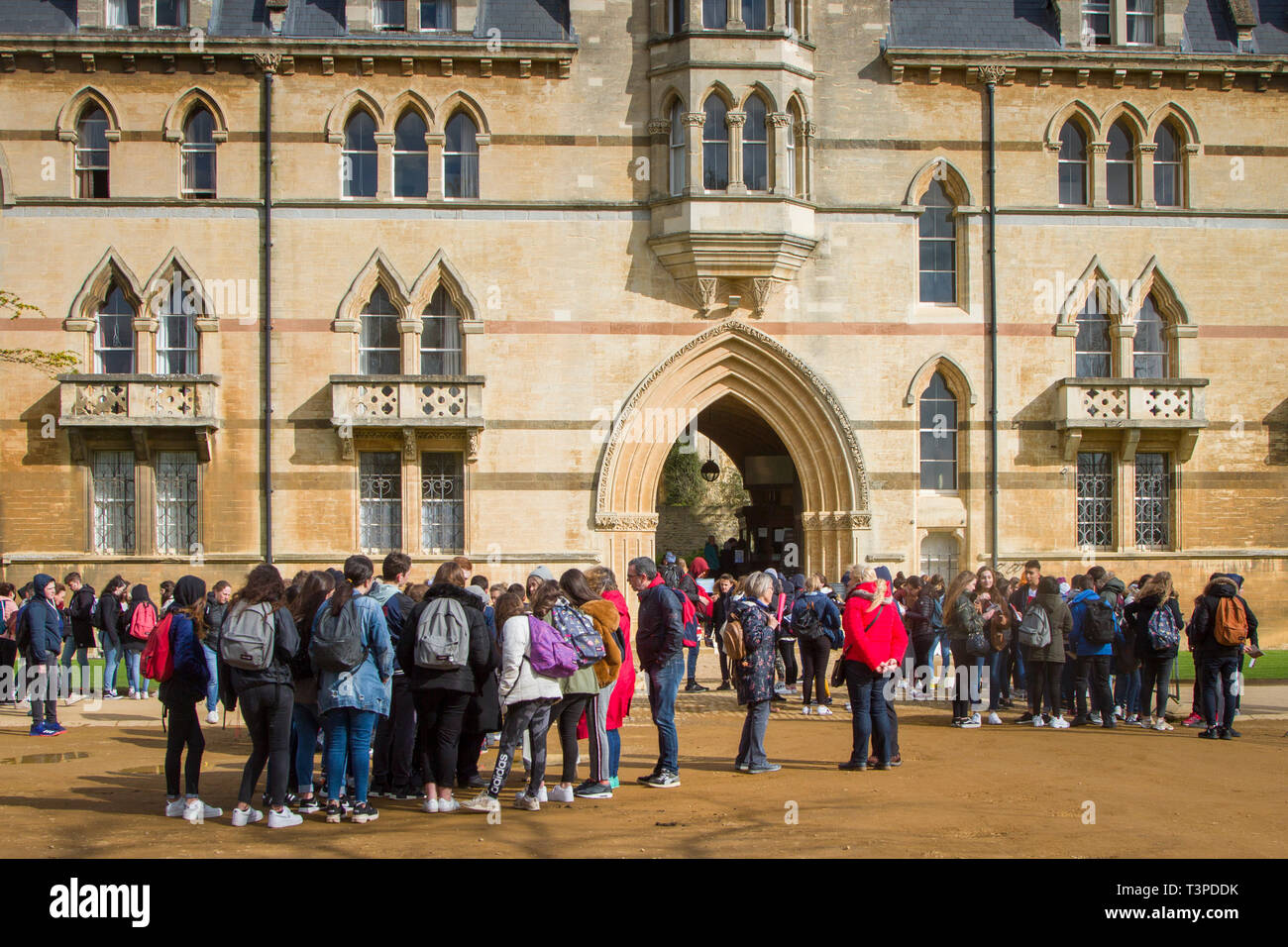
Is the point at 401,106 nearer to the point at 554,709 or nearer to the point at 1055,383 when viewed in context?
the point at 1055,383

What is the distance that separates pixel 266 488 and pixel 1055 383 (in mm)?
13531

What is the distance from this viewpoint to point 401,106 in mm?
21578

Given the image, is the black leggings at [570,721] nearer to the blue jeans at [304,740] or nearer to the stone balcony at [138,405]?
the blue jeans at [304,740]

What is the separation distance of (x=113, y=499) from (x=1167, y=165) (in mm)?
19183

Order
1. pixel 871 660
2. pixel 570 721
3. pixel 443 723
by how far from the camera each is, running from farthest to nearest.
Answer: pixel 871 660 → pixel 570 721 → pixel 443 723

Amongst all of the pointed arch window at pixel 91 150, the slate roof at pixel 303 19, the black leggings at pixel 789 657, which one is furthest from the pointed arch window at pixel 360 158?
the black leggings at pixel 789 657

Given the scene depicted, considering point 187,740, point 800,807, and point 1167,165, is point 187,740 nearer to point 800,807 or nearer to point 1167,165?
point 800,807

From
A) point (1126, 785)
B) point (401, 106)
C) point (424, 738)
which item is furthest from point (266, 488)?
point (1126, 785)

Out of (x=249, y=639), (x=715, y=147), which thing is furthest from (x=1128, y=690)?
(x=715, y=147)

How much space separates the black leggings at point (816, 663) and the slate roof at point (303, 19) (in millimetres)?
12226

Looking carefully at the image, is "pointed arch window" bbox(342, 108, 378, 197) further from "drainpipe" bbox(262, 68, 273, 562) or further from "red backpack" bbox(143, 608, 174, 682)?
"red backpack" bbox(143, 608, 174, 682)

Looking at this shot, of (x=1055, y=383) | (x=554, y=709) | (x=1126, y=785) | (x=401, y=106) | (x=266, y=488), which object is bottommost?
(x=1126, y=785)

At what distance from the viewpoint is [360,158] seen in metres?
21.7

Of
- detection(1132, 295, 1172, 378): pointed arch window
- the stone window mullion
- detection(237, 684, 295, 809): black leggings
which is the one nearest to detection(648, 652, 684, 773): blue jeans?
detection(237, 684, 295, 809): black leggings
